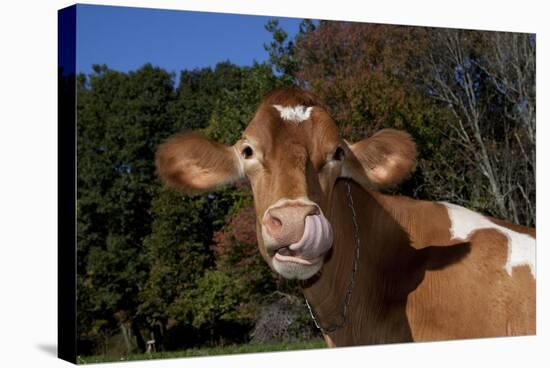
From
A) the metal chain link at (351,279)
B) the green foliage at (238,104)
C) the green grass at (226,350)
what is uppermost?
the green foliage at (238,104)

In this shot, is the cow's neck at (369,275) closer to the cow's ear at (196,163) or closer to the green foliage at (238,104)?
the cow's ear at (196,163)

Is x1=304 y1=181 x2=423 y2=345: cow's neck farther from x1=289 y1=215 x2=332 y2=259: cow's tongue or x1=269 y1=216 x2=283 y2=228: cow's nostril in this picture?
x1=269 y1=216 x2=283 y2=228: cow's nostril

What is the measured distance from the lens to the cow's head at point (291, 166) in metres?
4.16

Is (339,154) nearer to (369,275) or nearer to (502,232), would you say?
(369,275)

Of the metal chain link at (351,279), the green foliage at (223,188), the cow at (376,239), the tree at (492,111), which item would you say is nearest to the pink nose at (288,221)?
the cow at (376,239)

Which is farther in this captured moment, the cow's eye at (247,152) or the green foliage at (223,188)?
the green foliage at (223,188)

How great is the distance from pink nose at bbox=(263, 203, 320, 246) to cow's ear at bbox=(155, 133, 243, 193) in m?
0.81

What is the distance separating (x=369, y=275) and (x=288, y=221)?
1.03 meters

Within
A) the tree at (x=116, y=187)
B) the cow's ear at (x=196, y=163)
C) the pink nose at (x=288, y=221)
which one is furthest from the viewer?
the tree at (x=116, y=187)

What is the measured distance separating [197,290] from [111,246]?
1157 millimetres

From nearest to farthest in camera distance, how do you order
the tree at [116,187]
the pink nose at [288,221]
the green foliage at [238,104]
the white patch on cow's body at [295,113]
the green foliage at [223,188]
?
the pink nose at [288,221], the white patch on cow's body at [295,113], the tree at [116,187], the green foliage at [223,188], the green foliage at [238,104]

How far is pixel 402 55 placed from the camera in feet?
26.5

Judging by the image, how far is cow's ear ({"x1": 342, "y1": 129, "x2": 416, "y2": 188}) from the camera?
4.94 m

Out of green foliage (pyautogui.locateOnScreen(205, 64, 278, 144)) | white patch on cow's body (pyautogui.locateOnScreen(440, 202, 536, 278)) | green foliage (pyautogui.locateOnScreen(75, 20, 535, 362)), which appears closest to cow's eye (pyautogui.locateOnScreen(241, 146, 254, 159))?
white patch on cow's body (pyautogui.locateOnScreen(440, 202, 536, 278))
